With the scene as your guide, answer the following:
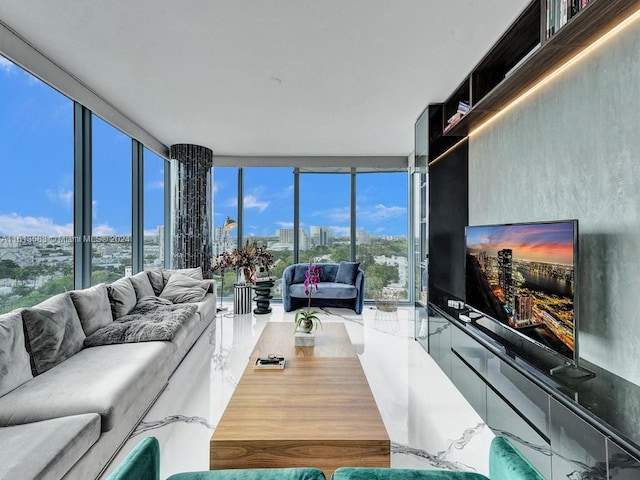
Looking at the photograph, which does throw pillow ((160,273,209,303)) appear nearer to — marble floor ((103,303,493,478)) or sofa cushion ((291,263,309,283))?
marble floor ((103,303,493,478))

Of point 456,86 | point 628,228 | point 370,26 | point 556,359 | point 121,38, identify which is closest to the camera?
point 628,228

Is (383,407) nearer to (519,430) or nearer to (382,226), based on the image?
(519,430)

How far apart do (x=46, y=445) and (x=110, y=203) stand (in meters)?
3.29

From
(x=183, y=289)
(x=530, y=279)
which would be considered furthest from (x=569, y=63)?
(x=183, y=289)

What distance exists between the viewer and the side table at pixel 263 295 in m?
5.18

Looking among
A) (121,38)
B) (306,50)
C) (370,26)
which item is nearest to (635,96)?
(370,26)

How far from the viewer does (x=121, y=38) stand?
2.54 metres

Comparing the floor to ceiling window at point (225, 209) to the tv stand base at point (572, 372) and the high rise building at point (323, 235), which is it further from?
the tv stand base at point (572, 372)

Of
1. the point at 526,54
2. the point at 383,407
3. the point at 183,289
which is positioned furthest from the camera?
the point at 183,289

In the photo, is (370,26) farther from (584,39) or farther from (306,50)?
(584,39)

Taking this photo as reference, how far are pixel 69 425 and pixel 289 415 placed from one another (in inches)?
40.0

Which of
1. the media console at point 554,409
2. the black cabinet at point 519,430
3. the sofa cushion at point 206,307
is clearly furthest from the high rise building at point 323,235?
the black cabinet at point 519,430

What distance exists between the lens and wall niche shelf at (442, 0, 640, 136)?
63.4 inches

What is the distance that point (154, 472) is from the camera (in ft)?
3.45
